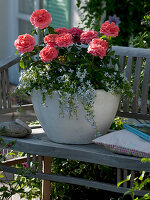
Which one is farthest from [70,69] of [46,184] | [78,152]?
[46,184]

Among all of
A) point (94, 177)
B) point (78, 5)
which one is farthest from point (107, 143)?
point (78, 5)

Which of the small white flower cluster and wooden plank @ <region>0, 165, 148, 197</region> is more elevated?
the small white flower cluster

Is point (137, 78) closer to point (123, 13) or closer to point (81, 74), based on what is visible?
point (81, 74)

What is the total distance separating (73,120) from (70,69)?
0.83 feet

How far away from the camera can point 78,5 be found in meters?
5.22

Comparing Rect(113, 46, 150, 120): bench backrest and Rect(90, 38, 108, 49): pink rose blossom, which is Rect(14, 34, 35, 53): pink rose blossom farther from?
Rect(113, 46, 150, 120): bench backrest

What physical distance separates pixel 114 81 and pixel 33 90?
411 mm

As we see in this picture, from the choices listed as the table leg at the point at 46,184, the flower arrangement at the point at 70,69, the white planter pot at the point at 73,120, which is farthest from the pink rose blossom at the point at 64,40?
the table leg at the point at 46,184

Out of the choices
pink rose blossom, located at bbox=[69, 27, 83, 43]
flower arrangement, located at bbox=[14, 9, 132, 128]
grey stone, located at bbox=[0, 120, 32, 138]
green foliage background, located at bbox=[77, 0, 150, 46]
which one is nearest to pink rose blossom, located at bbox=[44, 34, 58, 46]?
flower arrangement, located at bbox=[14, 9, 132, 128]

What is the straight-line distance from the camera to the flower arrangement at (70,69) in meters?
2.34

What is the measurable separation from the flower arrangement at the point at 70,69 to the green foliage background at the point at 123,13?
2415 mm

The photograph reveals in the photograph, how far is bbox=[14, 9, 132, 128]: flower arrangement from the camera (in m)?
2.34

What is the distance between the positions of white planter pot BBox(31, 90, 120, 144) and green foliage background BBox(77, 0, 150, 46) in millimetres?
2513

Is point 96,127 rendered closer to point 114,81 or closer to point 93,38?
point 114,81
